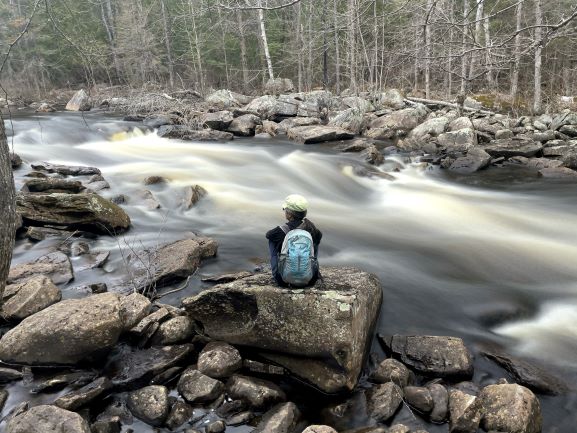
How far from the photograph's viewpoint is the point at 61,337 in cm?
427

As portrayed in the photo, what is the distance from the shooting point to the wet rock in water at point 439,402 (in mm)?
3861

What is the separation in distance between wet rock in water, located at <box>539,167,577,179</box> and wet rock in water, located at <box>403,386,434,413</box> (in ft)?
33.3

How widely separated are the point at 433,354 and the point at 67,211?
6.36m

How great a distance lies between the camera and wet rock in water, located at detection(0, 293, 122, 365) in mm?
4262

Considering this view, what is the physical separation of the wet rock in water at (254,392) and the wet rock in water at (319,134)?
12.9 metres

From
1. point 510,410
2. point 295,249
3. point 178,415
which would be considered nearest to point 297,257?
point 295,249

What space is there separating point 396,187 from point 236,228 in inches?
205

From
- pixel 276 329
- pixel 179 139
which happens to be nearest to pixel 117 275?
pixel 276 329

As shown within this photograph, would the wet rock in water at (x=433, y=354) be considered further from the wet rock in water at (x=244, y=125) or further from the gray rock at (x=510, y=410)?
the wet rock in water at (x=244, y=125)

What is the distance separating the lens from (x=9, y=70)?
107 feet

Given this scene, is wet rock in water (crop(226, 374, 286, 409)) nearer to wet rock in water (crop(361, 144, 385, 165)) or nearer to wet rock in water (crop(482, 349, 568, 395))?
wet rock in water (crop(482, 349, 568, 395))

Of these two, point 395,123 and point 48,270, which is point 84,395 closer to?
point 48,270

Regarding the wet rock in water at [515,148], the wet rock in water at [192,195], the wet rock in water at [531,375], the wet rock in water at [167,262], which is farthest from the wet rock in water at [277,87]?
the wet rock in water at [531,375]

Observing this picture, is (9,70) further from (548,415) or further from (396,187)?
(548,415)
